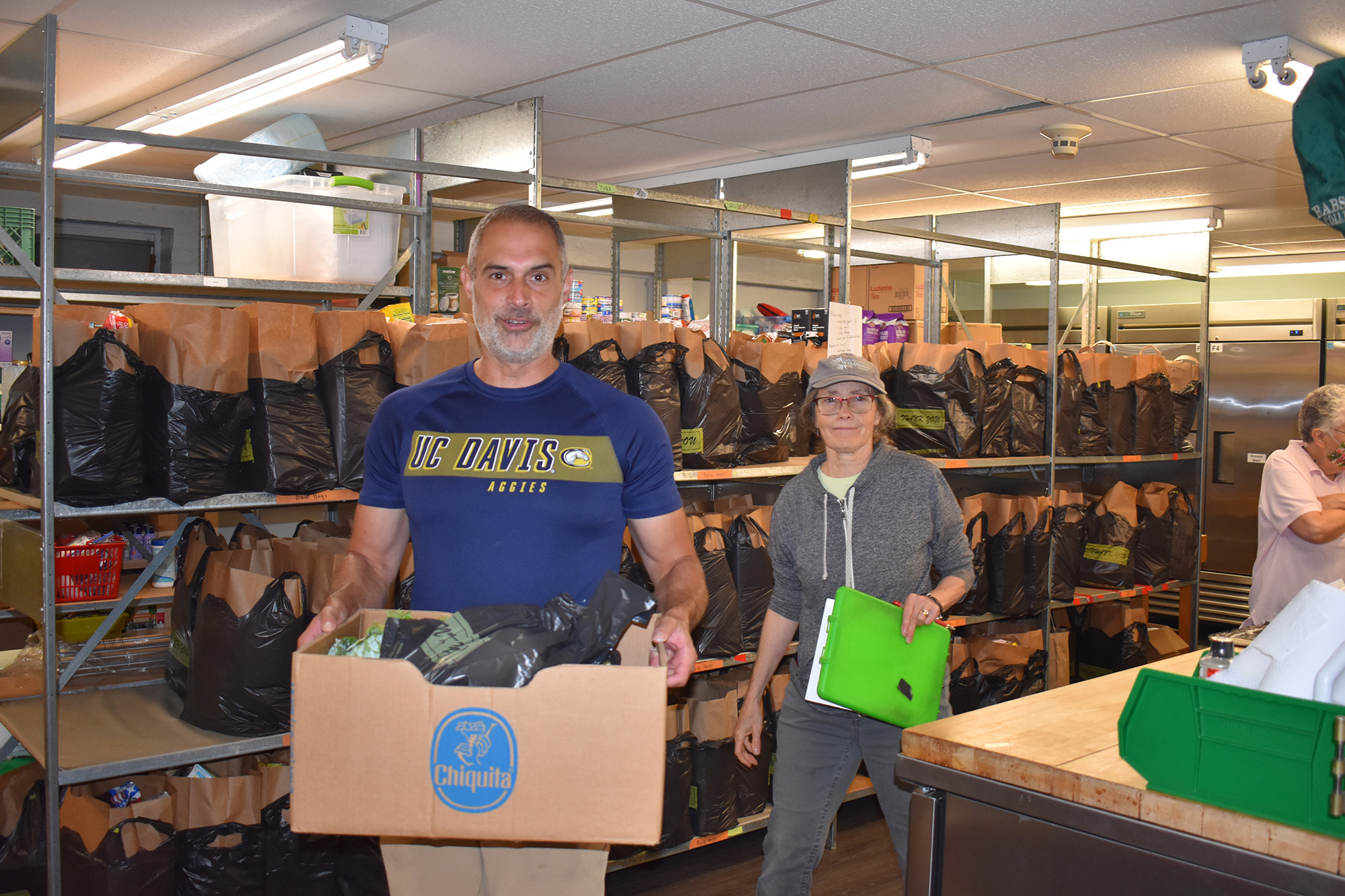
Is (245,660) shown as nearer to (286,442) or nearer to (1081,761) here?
(286,442)

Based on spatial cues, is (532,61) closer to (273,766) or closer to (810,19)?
(810,19)

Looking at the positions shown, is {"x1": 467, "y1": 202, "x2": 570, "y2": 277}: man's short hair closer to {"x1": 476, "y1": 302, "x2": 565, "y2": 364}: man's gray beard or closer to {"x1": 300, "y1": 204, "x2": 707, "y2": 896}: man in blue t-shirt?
{"x1": 300, "y1": 204, "x2": 707, "y2": 896}: man in blue t-shirt

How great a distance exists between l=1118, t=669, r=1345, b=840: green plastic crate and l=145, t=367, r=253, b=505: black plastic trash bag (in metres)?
2.42

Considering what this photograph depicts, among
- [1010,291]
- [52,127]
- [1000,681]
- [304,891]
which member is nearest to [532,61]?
[52,127]

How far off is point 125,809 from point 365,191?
6.77 ft

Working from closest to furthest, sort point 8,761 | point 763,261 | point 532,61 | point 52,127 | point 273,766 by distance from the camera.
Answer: point 52,127
point 273,766
point 8,761
point 532,61
point 763,261

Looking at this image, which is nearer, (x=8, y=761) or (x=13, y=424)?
(x=13, y=424)

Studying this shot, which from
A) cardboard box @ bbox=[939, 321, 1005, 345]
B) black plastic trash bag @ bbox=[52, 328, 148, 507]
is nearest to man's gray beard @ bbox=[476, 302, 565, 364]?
black plastic trash bag @ bbox=[52, 328, 148, 507]

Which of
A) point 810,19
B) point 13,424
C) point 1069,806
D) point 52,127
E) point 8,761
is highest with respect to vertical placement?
point 810,19

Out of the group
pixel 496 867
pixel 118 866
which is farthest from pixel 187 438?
pixel 496 867

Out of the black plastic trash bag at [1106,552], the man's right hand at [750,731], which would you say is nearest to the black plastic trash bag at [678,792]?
the man's right hand at [750,731]

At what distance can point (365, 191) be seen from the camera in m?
3.48

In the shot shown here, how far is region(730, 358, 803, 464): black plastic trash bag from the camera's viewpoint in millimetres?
3955

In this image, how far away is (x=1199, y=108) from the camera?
14.0 feet
